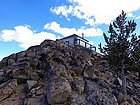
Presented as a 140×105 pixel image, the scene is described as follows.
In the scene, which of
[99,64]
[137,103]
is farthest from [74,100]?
[99,64]

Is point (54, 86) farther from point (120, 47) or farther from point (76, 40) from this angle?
point (76, 40)

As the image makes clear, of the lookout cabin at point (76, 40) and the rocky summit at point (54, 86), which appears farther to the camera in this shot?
the lookout cabin at point (76, 40)

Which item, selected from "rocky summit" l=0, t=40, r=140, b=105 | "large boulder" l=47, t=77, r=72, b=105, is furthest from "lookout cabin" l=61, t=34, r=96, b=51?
"large boulder" l=47, t=77, r=72, b=105

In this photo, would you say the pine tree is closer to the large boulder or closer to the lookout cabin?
the large boulder

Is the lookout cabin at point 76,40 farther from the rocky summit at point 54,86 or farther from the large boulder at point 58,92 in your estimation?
the large boulder at point 58,92

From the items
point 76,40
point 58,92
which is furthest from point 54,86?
point 76,40

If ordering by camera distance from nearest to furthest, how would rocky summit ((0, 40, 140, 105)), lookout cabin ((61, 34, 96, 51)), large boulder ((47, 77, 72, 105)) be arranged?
large boulder ((47, 77, 72, 105)) < rocky summit ((0, 40, 140, 105)) < lookout cabin ((61, 34, 96, 51))

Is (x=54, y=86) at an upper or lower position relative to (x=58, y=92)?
upper

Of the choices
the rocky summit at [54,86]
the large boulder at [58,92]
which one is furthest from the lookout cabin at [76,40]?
the large boulder at [58,92]

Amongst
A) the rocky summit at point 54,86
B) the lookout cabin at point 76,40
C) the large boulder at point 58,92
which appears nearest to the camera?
the large boulder at point 58,92

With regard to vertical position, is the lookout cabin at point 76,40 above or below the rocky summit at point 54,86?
above

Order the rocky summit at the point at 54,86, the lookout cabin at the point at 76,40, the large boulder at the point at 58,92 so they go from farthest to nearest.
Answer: the lookout cabin at the point at 76,40 → the rocky summit at the point at 54,86 → the large boulder at the point at 58,92

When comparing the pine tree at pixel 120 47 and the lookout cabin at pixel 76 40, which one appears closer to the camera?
the pine tree at pixel 120 47

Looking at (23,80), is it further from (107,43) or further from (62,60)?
(107,43)
